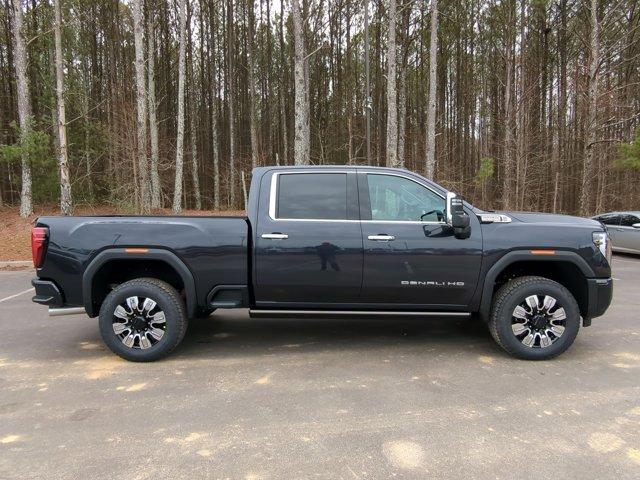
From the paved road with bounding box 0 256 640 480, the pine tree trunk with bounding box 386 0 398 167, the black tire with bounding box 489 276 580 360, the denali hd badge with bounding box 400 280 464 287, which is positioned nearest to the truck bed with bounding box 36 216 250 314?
the paved road with bounding box 0 256 640 480

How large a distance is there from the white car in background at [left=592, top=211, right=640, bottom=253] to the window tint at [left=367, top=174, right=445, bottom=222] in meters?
10.9

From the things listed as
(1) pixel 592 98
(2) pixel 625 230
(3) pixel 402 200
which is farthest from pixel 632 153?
(3) pixel 402 200

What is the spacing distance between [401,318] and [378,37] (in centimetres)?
2939

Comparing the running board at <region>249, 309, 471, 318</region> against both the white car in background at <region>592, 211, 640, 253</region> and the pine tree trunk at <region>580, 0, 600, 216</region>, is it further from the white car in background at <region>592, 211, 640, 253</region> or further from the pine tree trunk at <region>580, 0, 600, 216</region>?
the pine tree trunk at <region>580, 0, 600, 216</region>

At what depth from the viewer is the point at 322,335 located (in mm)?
5715

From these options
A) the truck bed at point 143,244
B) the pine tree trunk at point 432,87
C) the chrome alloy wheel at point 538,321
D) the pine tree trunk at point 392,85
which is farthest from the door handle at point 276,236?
the pine tree trunk at point 432,87

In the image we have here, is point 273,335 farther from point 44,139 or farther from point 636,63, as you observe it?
point 636,63

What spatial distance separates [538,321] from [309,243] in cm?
244

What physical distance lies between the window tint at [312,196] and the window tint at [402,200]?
32 cm

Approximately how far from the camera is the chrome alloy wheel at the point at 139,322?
4762 mm

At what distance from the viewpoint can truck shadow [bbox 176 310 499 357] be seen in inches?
206

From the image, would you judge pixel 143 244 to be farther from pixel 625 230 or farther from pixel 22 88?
pixel 22 88

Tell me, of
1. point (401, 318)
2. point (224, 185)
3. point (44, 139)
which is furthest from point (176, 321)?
point (224, 185)

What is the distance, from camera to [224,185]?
1316 inches
